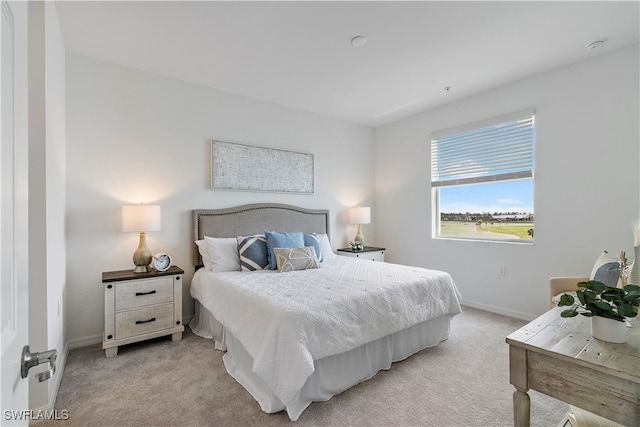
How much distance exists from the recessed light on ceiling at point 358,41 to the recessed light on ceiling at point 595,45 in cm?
203

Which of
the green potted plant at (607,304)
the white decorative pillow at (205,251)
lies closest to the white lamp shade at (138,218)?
the white decorative pillow at (205,251)

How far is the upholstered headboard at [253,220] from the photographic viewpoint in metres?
3.39

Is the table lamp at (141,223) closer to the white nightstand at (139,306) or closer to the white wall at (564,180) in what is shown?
the white nightstand at (139,306)

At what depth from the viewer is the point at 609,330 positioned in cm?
120

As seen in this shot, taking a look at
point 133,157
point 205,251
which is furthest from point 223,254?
point 133,157

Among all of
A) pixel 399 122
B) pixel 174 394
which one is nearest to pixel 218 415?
pixel 174 394

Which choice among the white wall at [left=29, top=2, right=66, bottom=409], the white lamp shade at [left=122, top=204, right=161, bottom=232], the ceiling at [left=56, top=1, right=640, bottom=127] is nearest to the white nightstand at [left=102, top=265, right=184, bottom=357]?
the white lamp shade at [left=122, top=204, right=161, bottom=232]

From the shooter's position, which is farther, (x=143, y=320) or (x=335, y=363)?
(x=143, y=320)

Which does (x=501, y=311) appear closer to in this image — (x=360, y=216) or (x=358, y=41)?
(x=360, y=216)

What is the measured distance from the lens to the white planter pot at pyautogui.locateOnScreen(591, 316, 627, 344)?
1.18 m

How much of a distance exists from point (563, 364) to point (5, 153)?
178 centimetres

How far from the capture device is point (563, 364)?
113cm

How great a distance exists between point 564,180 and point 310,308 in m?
3.02

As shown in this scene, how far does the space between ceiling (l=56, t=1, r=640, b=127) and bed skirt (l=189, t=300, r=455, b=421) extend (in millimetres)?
2473
